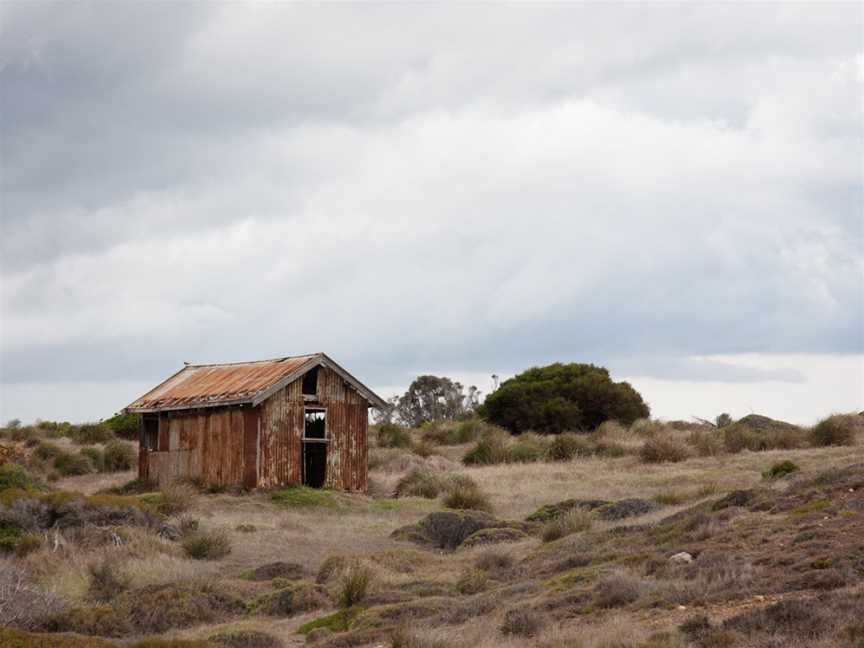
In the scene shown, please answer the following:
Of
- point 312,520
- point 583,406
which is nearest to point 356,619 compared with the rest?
point 312,520

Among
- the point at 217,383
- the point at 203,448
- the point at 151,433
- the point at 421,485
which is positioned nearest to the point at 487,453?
the point at 421,485

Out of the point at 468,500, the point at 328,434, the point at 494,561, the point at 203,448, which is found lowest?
the point at 494,561

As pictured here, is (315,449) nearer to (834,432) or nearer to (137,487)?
(137,487)

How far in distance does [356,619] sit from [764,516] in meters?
5.66

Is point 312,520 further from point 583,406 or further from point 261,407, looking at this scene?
point 583,406

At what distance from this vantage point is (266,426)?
87.8 ft

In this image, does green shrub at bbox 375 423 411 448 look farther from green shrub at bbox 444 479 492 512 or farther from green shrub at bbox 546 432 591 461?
green shrub at bbox 444 479 492 512

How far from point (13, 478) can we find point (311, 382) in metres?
8.15

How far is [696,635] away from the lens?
8.86 meters

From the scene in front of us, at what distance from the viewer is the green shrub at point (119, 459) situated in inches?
1425

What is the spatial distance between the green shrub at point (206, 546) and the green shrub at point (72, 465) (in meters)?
18.3

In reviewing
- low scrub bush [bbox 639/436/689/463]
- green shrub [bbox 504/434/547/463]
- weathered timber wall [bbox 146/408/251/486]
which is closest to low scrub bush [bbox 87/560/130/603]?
weathered timber wall [bbox 146/408/251/486]

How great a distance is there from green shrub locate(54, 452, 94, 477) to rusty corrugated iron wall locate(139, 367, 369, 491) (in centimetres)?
595

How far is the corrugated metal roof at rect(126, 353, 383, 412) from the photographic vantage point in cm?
2695
